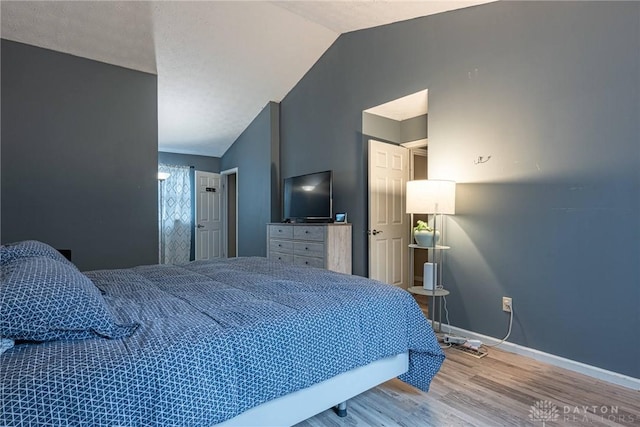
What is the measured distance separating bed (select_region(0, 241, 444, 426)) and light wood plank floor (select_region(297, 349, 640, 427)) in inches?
6.9

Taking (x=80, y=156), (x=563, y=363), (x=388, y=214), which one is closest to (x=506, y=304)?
(x=563, y=363)

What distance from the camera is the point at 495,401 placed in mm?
1873

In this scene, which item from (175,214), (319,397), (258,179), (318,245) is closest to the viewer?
(319,397)

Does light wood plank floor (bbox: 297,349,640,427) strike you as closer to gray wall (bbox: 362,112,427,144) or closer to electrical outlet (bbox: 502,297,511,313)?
electrical outlet (bbox: 502,297,511,313)

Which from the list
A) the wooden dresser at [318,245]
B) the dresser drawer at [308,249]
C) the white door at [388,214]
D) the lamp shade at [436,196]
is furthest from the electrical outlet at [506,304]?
the dresser drawer at [308,249]

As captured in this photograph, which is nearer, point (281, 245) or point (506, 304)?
point (506, 304)

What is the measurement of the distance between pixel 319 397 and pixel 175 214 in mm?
5591

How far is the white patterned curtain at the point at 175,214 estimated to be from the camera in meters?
6.14

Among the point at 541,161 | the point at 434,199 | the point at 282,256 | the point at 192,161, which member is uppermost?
the point at 192,161

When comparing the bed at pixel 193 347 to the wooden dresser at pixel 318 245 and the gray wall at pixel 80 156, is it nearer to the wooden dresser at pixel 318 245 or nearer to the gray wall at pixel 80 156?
the wooden dresser at pixel 318 245

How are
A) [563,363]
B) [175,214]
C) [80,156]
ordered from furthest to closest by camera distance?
[175,214]
[80,156]
[563,363]

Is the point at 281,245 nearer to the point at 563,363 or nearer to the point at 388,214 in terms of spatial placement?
the point at 388,214

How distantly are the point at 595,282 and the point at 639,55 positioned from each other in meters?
1.42

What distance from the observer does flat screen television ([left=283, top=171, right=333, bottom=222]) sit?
4098 millimetres
